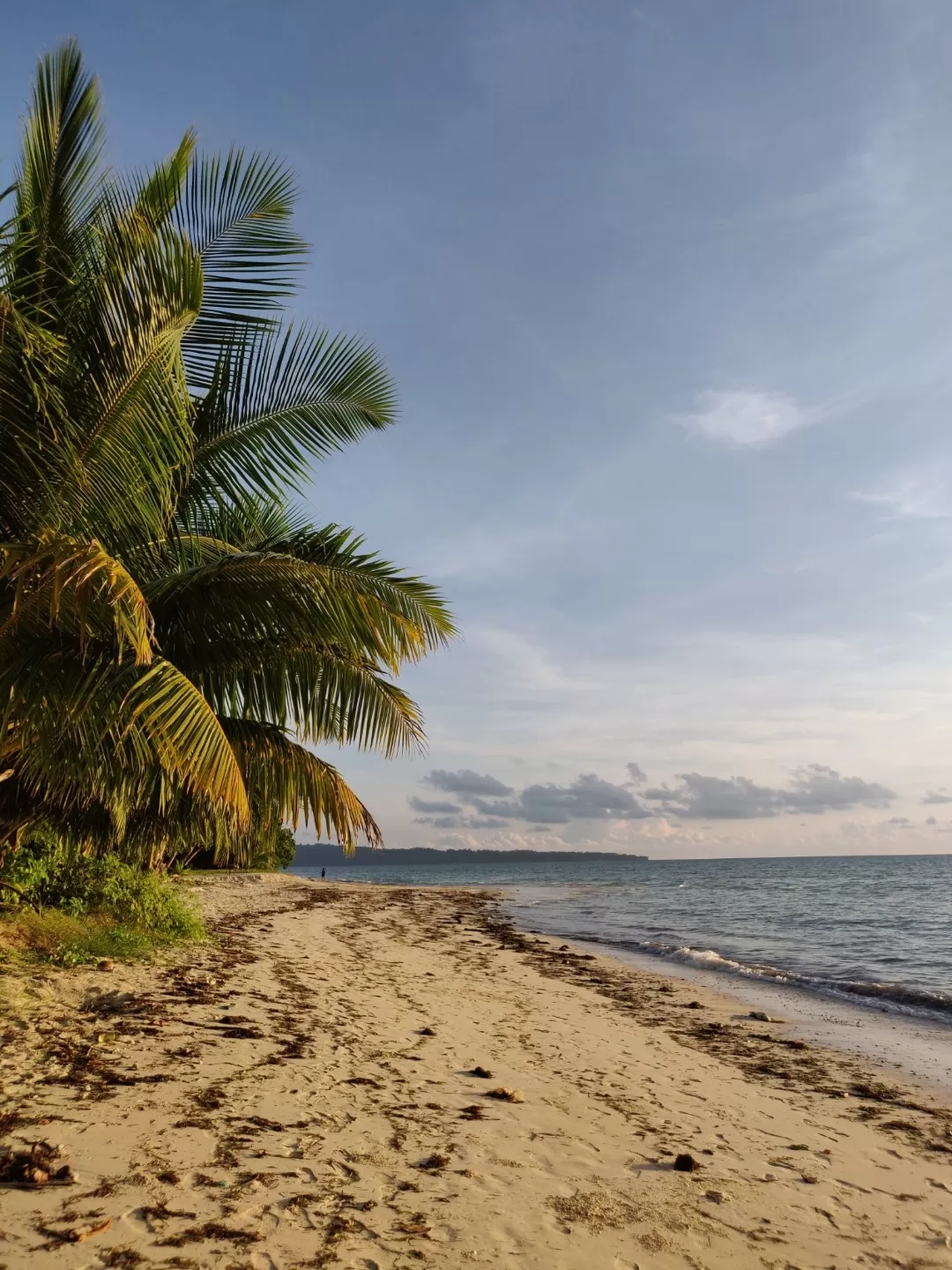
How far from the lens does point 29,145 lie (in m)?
6.56

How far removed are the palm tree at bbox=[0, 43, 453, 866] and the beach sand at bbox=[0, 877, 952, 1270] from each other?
1.74 meters

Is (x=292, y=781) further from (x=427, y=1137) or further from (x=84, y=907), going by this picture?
(x=84, y=907)

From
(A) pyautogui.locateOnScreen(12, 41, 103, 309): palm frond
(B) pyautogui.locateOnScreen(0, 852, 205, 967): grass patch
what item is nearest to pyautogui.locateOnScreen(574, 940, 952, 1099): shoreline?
(B) pyautogui.locateOnScreen(0, 852, 205, 967): grass patch

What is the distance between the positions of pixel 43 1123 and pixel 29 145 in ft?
23.5

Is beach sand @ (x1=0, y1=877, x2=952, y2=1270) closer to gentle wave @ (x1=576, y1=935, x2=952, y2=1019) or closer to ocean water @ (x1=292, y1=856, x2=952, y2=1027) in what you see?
gentle wave @ (x1=576, y1=935, x2=952, y2=1019)

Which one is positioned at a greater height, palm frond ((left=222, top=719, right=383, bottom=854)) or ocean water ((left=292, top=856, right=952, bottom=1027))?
palm frond ((left=222, top=719, right=383, bottom=854))

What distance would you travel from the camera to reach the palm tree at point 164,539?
17.3 ft

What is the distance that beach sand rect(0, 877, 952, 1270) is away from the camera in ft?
12.0

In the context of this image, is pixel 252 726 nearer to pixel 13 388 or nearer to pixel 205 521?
pixel 205 521

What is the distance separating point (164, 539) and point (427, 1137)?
5320mm

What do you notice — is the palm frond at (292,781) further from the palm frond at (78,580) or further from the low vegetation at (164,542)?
the palm frond at (78,580)

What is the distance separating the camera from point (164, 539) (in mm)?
7363

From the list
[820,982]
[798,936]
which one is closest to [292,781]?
[820,982]

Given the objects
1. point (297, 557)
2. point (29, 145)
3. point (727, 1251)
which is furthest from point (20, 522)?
point (727, 1251)
